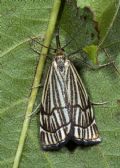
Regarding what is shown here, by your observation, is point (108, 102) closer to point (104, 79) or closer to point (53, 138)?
point (104, 79)

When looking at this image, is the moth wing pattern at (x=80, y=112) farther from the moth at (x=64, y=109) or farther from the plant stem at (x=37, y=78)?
the plant stem at (x=37, y=78)

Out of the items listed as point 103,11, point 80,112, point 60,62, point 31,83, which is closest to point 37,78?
point 31,83

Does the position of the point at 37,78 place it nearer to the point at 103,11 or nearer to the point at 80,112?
the point at 80,112

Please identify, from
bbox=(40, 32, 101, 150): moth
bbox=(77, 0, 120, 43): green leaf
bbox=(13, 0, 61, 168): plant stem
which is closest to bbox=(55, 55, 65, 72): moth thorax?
bbox=(40, 32, 101, 150): moth

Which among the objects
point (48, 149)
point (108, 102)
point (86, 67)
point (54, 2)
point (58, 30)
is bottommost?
point (48, 149)

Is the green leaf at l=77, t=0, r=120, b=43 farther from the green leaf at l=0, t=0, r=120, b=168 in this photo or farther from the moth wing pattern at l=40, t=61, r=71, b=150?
the moth wing pattern at l=40, t=61, r=71, b=150

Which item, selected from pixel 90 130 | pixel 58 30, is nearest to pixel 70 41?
pixel 58 30

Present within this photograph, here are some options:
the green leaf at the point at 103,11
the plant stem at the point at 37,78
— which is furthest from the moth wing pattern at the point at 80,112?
the green leaf at the point at 103,11
